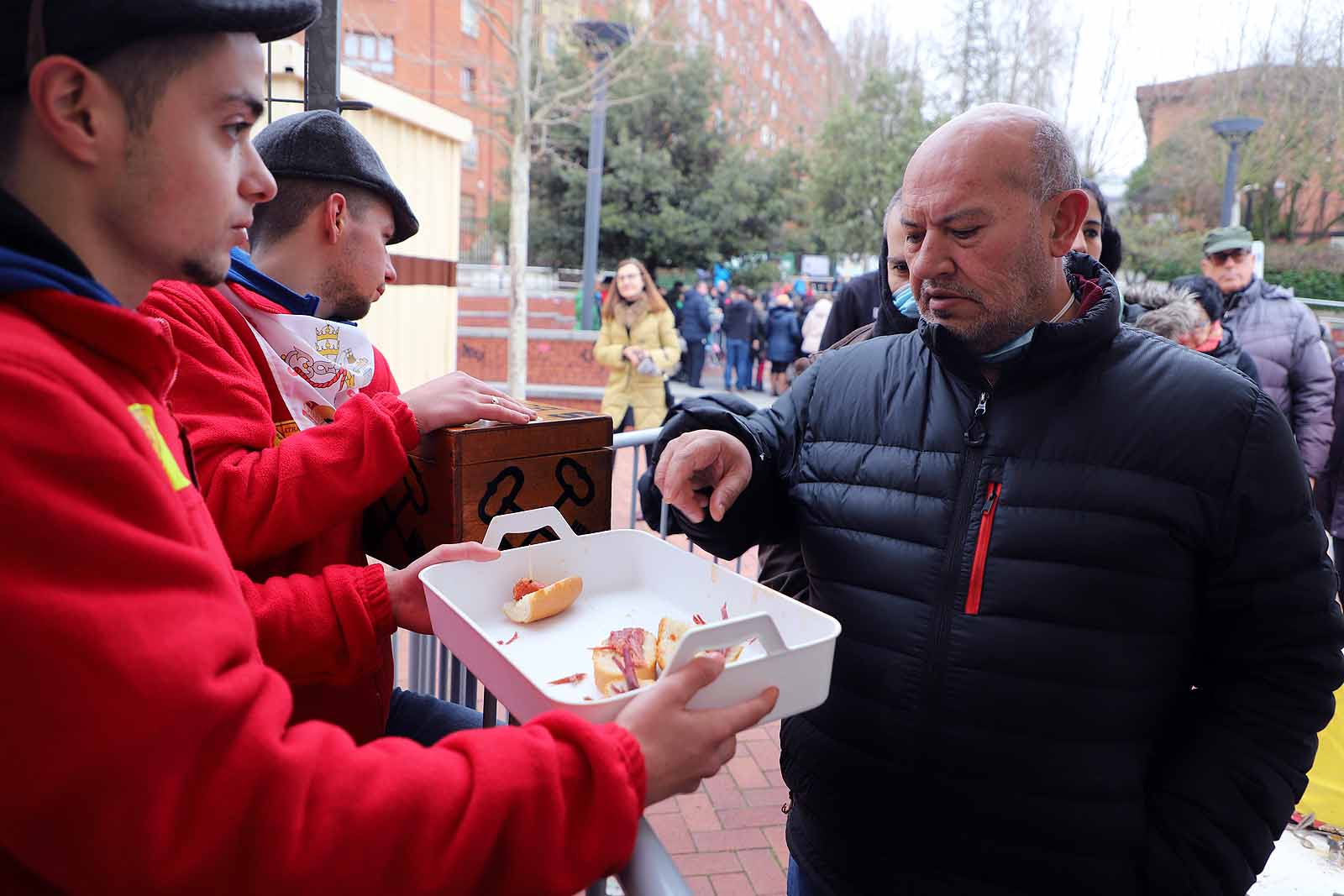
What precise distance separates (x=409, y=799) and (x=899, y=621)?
3.68 ft

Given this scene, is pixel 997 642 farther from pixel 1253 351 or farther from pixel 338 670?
pixel 1253 351

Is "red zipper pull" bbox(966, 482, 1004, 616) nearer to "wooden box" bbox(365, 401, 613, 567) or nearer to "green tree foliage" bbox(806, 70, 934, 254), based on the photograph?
"wooden box" bbox(365, 401, 613, 567)

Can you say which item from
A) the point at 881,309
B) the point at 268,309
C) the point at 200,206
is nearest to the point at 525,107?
the point at 881,309

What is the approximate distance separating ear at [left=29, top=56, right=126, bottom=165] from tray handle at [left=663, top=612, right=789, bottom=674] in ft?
2.63

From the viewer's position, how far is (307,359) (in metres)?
1.94

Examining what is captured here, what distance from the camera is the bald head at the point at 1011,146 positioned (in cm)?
184

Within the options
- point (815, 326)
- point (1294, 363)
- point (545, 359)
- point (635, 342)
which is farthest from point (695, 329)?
point (1294, 363)

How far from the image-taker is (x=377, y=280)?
7.22 feet

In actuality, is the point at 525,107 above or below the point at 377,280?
above

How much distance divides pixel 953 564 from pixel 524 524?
81cm

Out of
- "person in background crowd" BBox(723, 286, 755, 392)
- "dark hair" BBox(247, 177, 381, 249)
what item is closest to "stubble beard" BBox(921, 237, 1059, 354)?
"dark hair" BBox(247, 177, 381, 249)

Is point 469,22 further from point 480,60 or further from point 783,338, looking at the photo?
point 783,338

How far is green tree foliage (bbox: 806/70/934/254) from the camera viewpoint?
104 feet

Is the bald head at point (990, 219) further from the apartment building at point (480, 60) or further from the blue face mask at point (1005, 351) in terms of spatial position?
the apartment building at point (480, 60)
